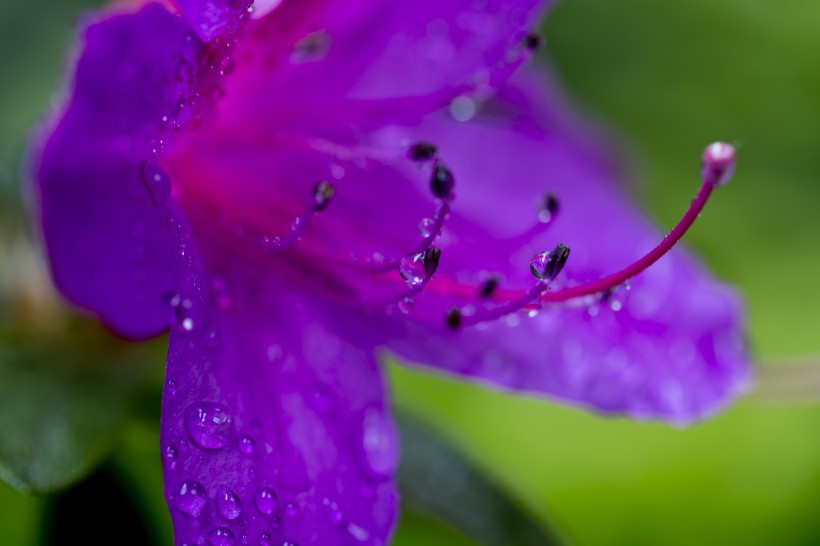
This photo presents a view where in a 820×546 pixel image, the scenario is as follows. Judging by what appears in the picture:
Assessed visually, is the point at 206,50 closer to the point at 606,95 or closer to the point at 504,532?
the point at 504,532

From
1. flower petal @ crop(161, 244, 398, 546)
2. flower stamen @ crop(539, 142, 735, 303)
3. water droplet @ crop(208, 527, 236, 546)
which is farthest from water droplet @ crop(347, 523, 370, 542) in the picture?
flower stamen @ crop(539, 142, 735, 303)

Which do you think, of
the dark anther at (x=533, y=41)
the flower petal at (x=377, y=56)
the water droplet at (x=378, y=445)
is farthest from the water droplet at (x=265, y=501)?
the dark anther at (x=533, y=41)

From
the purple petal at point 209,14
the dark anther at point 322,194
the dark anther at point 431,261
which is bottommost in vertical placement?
the dark anther at point 431,261

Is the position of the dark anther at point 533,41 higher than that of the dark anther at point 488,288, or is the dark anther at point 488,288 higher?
the dark anther at point 533,41

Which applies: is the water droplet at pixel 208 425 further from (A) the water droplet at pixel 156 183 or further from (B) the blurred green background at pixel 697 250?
(B) the blurred green background at pixel 697 250

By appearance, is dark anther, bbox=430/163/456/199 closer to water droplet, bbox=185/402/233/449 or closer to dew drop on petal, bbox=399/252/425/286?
dew drop on petal, bbox=399/252/425/286

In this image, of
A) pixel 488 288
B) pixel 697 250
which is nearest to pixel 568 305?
pixel 488 288

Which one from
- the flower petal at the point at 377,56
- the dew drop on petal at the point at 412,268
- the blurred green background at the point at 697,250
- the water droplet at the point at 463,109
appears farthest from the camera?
the blurred green background at the point at 697,250

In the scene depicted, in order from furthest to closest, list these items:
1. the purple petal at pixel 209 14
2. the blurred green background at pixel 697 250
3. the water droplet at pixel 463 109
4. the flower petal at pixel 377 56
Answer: the blurred green background at pixel 697 250 → the water droplet at pixel 463 109 → the flower petal at pixel 377 56 → the purple petal at pixel 209 14

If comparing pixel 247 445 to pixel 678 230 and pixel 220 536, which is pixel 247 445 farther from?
pixel 678 230
